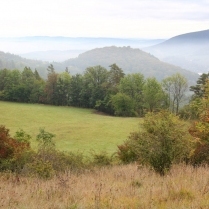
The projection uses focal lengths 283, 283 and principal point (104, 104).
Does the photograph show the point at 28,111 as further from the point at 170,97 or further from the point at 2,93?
the point at 170,97

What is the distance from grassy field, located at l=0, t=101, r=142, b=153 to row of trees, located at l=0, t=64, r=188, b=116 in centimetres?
665

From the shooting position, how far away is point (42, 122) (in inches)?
2104

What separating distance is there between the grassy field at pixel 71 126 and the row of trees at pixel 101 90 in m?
6.65

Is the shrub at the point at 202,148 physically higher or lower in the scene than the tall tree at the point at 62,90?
higher

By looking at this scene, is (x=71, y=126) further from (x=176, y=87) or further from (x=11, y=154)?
(x=11, y=154)

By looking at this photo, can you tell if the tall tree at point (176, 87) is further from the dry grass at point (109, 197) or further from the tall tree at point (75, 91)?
the dry grass at point (109, 197)

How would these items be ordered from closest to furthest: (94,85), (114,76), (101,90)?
(101,90)
(94,85)
(114,76)

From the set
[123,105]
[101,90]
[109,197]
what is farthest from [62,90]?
[109,197]

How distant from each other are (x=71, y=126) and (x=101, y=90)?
26.4 m

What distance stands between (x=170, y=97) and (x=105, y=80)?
18.0 m

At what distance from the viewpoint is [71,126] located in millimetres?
48406

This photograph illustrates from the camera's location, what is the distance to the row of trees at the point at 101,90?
65.7m

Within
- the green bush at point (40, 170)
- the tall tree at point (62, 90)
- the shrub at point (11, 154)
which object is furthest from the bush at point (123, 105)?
the green bush at point (40, 170)

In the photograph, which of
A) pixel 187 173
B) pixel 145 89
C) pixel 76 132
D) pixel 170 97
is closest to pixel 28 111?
pixel 76 132
